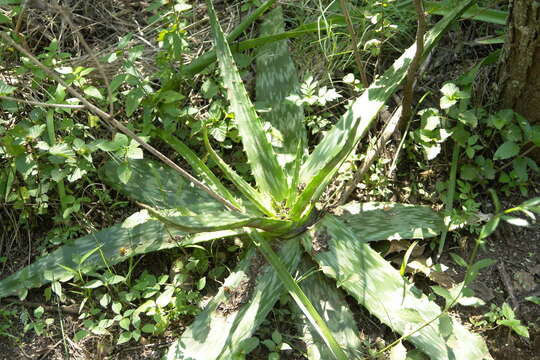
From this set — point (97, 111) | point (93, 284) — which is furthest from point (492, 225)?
point (93, 284)

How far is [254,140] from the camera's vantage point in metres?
2.09

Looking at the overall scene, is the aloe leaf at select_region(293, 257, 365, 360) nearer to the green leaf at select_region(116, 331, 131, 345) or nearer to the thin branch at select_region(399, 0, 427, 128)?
the green leaf at select_region(116, 331, 131, 345)

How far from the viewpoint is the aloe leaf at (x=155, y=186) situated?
7.22 ft

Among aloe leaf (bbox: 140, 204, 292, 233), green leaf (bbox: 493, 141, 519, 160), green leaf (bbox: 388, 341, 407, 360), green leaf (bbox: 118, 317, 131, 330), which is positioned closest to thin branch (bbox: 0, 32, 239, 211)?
aloe leaf (bbox: 140, 204, 292, 233)

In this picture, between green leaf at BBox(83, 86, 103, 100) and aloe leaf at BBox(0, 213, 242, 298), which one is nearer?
aloe leaf at BBox(0, 213, 242, 298)

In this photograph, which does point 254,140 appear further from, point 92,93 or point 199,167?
point 92,93

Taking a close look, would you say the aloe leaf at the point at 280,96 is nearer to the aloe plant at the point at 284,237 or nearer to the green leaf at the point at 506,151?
the aloe plant at the point at 284,237

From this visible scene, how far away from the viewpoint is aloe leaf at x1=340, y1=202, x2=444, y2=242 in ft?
6.71

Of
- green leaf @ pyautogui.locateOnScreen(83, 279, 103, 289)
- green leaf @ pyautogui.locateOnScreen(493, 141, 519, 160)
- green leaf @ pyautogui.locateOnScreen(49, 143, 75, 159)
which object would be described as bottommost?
Result: green leaf @ pyautogui.locateOnScreen(83, 279, 103, 289)

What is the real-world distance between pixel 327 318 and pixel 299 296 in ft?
0.66

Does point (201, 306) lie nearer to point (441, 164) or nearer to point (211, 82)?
point (211, 82)

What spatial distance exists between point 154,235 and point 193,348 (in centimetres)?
49

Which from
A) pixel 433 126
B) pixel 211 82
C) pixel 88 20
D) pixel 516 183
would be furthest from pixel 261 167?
pixel 88 20

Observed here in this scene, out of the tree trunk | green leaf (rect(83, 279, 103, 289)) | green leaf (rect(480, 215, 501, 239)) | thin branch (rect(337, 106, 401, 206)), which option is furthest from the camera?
thin branch (rect(337, 106, 401, 206))
